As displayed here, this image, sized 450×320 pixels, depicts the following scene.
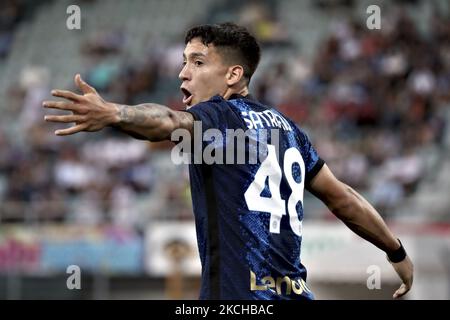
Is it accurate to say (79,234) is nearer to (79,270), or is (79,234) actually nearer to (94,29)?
(79,270)

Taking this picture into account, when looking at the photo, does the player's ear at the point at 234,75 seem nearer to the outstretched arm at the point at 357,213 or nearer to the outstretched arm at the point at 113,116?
the outstretched arm at the point at 113,116

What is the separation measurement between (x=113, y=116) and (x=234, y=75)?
43.2 inches

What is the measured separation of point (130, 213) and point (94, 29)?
7.46m

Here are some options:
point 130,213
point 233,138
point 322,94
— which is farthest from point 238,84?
point 322,94

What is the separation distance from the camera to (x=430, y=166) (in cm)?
1470

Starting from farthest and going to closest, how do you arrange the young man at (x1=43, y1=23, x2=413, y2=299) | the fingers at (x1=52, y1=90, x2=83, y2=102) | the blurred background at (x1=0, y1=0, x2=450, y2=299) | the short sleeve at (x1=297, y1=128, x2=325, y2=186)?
1. the blurred background at (x1=0, y1=0, x2=450, y2=299)
2. the short sleeve at (x1=297, y1=128, x2=325, y2=186)
3. the young man at (x1=43, y1=23, x2=413, y2=299)
4. the fingers at (x1=52, y1=90, x2=83, y2=102)

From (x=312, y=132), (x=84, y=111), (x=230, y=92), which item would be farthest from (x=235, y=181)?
(x=312, y=132)

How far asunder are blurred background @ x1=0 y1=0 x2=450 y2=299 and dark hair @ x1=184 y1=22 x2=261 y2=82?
26.9ft

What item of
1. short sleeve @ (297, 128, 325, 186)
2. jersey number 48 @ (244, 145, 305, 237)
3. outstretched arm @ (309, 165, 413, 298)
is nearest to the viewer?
jersey number 48 @ (244, 145, 305, 237)

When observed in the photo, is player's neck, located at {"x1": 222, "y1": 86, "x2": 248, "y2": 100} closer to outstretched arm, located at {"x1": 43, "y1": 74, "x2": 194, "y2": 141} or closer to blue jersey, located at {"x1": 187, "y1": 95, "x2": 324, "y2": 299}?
blue jersey, located at {"x1": 187, "y1": 95, "x2": 324, "y2": 299}

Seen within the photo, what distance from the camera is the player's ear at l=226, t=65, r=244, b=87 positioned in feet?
17.0

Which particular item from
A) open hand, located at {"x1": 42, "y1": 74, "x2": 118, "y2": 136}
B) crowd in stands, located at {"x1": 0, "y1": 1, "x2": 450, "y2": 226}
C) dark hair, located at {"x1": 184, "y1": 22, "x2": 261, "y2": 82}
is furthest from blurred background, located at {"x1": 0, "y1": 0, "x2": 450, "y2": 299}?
open hand, located at {"x1": 42, "y1": 74, "x2": 118, "y2": 136}

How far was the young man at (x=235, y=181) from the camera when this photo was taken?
15.4 feet

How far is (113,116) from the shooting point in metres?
4.28
